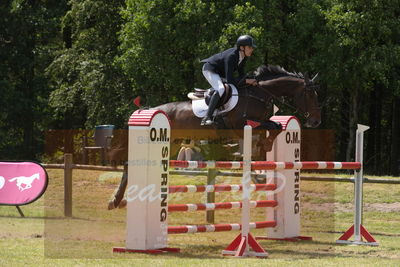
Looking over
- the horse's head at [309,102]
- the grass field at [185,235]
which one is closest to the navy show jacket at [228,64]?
the horse's head at [309,102]

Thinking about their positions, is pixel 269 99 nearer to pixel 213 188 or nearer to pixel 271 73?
pixel 271 73

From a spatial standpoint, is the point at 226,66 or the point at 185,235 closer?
the point at 226,66

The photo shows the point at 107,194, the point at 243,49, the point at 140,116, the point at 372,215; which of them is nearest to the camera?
the point at 140,116

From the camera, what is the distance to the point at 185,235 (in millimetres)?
→ 10789

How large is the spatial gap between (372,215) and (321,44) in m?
10.00

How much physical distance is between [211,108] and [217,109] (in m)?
0.16

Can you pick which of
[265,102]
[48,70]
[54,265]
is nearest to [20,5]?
[48,70]

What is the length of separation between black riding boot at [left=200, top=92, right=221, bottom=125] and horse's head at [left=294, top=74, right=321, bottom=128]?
1056 millimetres

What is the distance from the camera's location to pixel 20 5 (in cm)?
→ 3178

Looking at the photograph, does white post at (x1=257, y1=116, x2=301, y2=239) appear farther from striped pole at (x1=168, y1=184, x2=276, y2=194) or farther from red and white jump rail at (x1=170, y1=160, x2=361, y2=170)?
red and white jump rail at (x1=170, y1=160, x2=361, y2=170)

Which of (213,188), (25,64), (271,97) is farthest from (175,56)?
(213,188)

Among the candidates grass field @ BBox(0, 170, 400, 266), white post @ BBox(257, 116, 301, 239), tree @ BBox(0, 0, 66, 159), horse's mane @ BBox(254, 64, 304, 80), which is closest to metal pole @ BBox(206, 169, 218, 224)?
grass field @ BBox(0, 170, 400, 266)

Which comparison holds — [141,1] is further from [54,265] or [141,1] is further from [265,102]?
[54,265]

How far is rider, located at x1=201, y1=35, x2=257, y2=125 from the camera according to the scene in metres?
9.76
